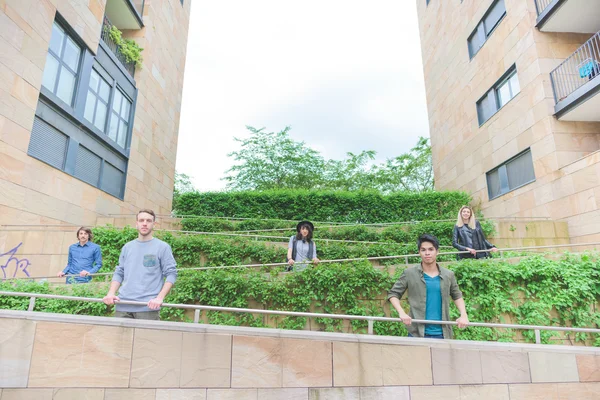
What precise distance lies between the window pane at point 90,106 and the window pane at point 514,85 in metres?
15.8

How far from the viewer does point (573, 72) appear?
12797 millimetres

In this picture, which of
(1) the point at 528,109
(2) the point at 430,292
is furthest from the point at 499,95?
(2) the point at 430,292

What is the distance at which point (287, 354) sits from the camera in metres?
4.11

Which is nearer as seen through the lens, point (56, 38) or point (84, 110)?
point (56, 38)

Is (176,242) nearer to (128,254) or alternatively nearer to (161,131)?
(128,254)

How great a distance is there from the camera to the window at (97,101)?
1341cm

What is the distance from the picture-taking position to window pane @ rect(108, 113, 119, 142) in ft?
48.1

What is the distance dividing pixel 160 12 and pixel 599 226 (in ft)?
67.9

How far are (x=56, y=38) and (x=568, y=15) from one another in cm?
1667

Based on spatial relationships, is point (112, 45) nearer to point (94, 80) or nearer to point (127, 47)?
point (127, 47)

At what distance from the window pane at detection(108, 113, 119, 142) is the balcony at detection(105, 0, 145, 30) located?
496 cm

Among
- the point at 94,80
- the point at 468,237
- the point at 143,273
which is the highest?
the point at 94,80

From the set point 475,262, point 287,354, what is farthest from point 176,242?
point 475,262

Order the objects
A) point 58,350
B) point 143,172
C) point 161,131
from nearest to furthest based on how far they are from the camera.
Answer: point 58,350
point 143,172
point 161,131
